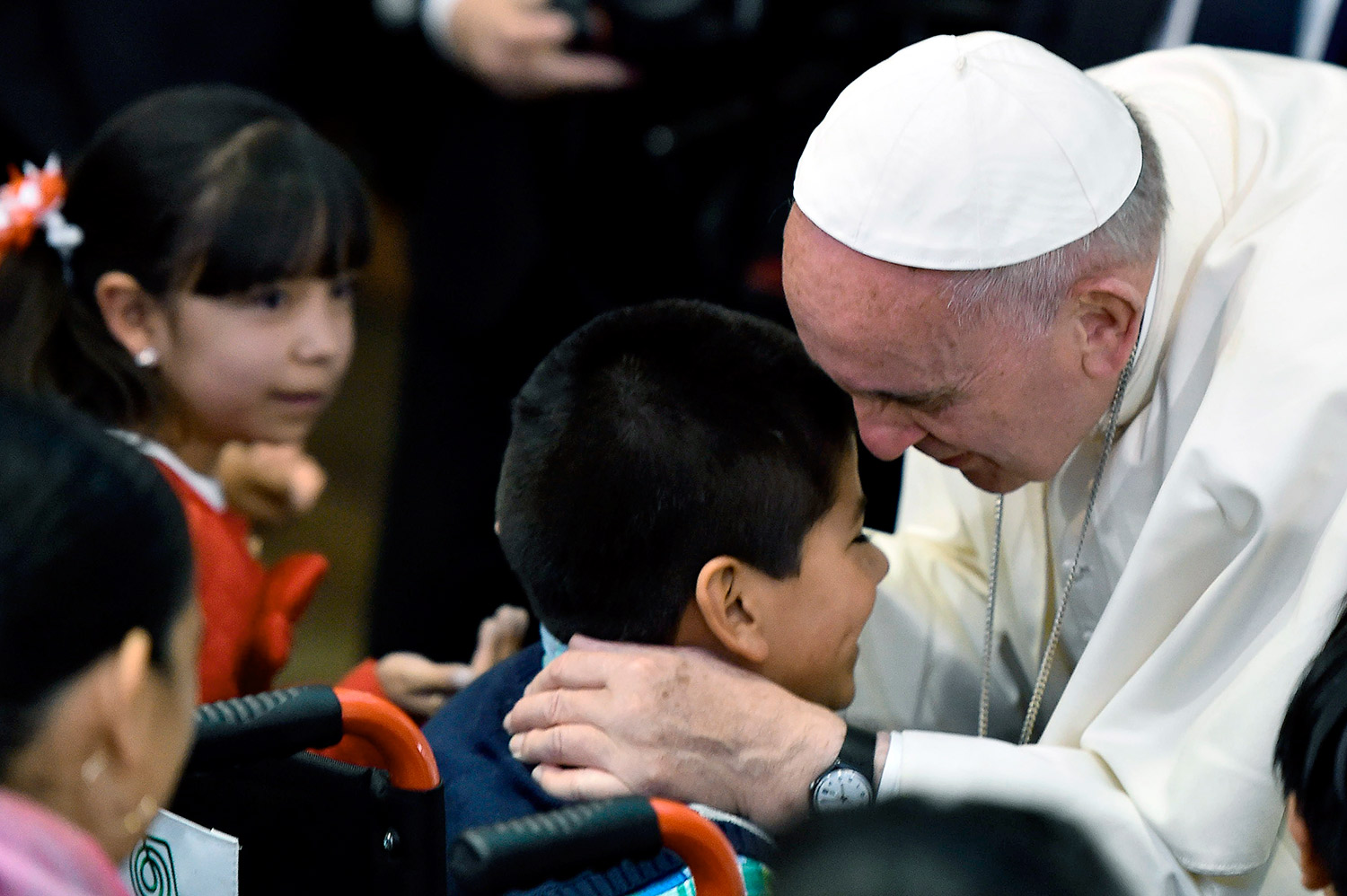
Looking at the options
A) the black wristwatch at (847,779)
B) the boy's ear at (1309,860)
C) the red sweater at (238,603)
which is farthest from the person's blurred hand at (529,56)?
the boy's ear at (1309,860)

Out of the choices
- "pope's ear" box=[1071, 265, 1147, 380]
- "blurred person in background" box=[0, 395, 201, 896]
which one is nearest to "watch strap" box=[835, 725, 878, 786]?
"pope's ear" box=[1071, 265, 1147, 380]

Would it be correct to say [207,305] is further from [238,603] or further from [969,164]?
[969,164]

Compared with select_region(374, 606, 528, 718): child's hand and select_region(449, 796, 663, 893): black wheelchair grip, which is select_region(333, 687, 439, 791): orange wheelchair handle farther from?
select_region(374, 606, 528, 718): child's hand

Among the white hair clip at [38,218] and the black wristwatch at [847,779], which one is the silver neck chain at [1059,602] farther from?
the white hair clip at [38,218]

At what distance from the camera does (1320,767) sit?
129cm

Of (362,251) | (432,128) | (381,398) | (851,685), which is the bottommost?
(381,398)

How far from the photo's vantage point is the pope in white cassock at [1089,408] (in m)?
1.66

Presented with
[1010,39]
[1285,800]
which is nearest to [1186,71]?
[1010,39]

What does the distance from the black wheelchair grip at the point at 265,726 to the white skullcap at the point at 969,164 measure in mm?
719

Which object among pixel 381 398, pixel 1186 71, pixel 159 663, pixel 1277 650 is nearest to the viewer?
pixel 159 663

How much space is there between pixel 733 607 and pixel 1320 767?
0.64m

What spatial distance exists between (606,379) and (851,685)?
48 cm

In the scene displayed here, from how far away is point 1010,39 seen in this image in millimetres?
1785

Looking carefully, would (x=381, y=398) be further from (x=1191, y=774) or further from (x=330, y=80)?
(x=1191, y=774)
